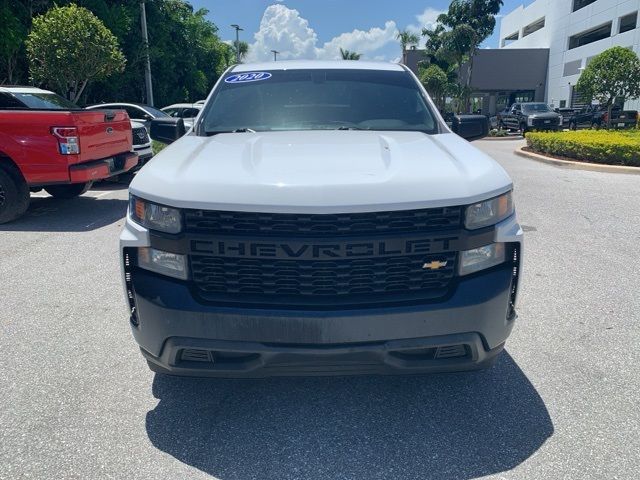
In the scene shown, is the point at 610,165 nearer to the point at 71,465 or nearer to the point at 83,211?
the point at 83,211

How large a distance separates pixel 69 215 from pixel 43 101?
173 centimetres

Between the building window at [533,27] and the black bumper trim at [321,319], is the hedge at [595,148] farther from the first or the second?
the building window at [533,27]

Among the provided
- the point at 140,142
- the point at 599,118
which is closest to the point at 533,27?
the point at 599,118

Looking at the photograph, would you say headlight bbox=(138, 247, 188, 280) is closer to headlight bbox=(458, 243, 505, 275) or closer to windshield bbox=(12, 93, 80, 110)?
headlight bbox=(458, 243, 505, 275)

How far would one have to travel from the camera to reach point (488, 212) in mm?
2311

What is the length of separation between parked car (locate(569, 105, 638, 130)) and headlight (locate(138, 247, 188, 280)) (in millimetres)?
26348

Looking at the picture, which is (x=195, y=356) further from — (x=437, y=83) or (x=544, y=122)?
(x=437, y=83)

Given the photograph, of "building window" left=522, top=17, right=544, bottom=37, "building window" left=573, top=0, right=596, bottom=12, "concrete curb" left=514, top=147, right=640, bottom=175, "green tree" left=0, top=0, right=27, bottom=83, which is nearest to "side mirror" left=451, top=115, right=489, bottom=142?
"concrete curb" left=514, top=147, right=640, bottom=175

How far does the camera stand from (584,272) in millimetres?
4895

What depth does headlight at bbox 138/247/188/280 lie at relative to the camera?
228cm

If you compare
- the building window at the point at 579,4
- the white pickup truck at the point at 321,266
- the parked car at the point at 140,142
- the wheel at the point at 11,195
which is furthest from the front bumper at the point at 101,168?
the building window at the point at 579,4

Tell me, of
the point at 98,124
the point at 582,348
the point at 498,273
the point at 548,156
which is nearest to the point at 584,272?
the point at 582,348

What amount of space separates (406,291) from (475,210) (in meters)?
0.46

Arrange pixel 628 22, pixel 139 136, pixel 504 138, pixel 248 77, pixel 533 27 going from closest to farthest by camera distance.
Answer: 1. pixel 248 77
2. pixel 139 136
3. pixel 504 138
4. pixel 628 22
5. pixel 533 27
